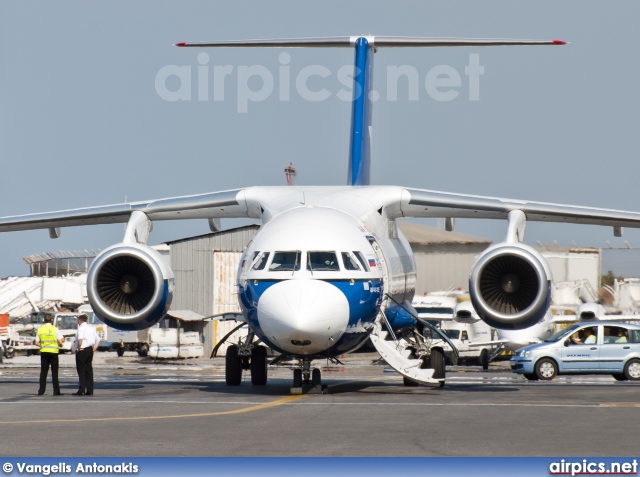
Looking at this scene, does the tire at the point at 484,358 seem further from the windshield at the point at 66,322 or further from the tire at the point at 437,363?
the windshield at the point at 66,322

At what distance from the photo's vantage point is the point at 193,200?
2316 centimetres

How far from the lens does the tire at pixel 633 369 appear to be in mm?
27422

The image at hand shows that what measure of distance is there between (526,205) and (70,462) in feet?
44.7

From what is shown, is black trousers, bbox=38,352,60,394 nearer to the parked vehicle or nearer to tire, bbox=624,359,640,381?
the parked vehicle

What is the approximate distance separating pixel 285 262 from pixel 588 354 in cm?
1138

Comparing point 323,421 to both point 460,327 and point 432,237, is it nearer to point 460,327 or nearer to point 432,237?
point 460,327

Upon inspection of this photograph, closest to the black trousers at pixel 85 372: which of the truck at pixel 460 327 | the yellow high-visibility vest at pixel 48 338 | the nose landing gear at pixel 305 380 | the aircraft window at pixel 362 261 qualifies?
the yellow high-visibility vest at pixel 48 338

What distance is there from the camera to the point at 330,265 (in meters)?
18.6

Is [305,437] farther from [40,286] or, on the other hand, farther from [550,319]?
[40,286]

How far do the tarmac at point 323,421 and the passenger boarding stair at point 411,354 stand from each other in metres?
0.32

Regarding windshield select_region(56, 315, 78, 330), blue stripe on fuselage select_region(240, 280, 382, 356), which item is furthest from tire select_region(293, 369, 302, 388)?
windshield select_region(56, 315, 78, 330)

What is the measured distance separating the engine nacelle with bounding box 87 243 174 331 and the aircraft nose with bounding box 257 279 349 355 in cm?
352

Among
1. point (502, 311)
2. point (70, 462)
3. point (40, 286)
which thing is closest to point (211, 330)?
point (40, 286)

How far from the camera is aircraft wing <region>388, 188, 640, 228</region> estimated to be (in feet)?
72.8
